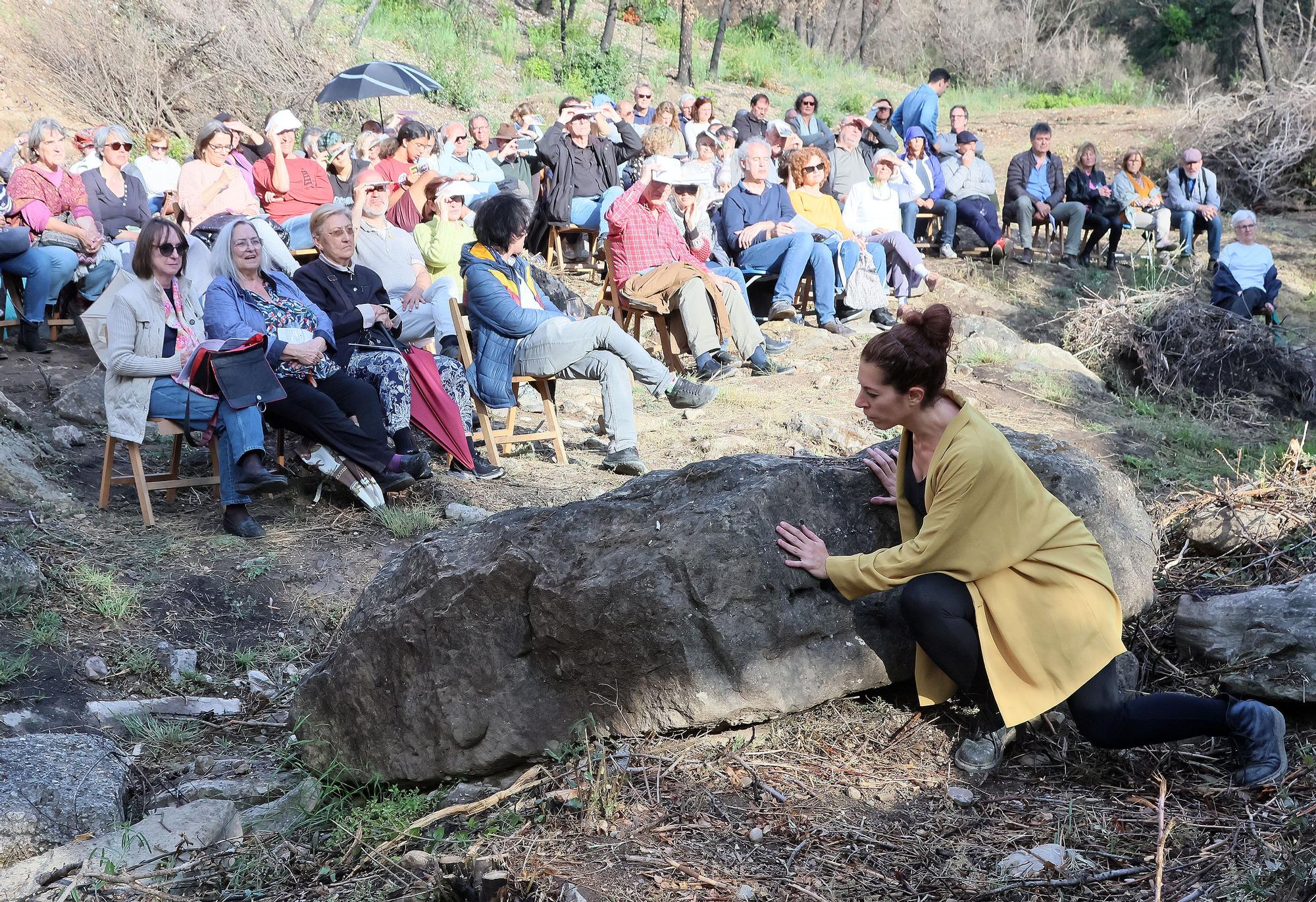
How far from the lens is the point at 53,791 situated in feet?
11.0

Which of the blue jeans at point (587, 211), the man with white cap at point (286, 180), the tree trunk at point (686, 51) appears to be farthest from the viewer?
the tree trunk at point (686, 51)

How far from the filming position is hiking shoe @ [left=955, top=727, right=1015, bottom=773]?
3141mm

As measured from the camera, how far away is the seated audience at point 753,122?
41.1ft

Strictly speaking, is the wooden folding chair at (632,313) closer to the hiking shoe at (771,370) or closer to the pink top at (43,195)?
the hiking shoe at (771,370)

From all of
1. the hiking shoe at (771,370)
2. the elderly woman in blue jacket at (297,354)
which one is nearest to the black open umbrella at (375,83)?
the hiking shoe at (771,370)

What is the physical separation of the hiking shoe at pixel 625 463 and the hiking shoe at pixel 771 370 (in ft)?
7.34

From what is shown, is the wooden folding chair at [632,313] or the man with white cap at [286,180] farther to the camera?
the man with white cap at [286,180]

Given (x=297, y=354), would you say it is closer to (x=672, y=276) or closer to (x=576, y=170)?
(x=672, y=276)

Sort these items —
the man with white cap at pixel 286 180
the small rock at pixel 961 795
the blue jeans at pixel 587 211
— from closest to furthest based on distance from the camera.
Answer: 1. the small rock at pixel 961 795
2. the man with white cap at pixel 286 180
3. the blue jeans at pixel 587 211

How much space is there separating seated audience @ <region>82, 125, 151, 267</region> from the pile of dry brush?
7.91 meters

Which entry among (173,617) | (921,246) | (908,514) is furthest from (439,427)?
(921,246)

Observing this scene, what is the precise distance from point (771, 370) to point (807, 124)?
564cm

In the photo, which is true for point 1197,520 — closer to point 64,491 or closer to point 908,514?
point 908,514

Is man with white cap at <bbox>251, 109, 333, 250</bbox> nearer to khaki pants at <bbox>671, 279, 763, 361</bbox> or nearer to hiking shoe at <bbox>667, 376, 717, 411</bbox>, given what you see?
khaki pants at <bbox>671, 279, 763, 361</bbox>
